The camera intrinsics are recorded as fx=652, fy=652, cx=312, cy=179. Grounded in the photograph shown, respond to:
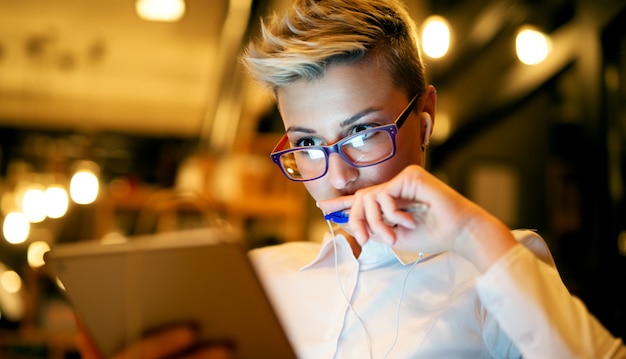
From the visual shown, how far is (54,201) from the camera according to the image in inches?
221

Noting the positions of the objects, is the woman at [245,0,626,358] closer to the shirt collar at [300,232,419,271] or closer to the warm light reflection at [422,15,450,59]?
the shirt collar at [300,232,419,271]

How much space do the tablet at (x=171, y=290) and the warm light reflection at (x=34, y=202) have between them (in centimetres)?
482

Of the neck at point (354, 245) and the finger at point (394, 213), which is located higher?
the neck at point (354, 245)

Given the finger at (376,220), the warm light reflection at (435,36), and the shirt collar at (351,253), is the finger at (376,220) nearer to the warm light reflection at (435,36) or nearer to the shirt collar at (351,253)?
the shirt collar at (351,253)

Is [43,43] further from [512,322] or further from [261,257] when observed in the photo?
[512,322]

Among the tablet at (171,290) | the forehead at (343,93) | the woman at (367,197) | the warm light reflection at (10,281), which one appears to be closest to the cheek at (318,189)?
the woman at (367,197)

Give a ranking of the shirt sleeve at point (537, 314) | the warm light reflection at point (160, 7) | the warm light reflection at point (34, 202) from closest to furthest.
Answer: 1. the shirt sleeve at point (537, 314)
2. the warm light reflection at point (160, 7)
3. the warm light reflection at point (34, 202)

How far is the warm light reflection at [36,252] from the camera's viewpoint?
544 cm

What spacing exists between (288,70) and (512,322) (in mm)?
605

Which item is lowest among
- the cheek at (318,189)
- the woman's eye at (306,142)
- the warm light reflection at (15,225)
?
the cheek at (318,189)

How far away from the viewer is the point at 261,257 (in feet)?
4.82

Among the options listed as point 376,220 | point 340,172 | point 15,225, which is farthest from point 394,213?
point 15,225

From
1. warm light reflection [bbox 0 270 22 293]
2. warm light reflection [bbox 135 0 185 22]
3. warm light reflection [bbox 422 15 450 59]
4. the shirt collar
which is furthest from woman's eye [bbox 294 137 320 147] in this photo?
warm light reflection [bbox 0 270 22 293]

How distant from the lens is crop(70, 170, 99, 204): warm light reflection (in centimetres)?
559
